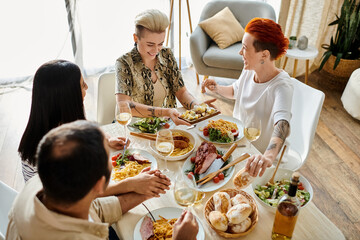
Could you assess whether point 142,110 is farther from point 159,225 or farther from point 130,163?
point 159,225

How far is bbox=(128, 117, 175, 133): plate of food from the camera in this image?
177 centimetres

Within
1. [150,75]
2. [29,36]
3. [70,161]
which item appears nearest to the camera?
[70,161]

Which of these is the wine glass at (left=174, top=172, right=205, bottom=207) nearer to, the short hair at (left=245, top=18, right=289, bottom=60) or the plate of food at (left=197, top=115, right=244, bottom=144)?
the plate of food at (left=197, top=115, right=244, bottom=144)

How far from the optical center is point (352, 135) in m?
3.24

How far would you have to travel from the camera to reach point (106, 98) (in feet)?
7.30

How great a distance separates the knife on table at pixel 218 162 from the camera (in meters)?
1.46

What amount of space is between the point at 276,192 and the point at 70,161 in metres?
0.88

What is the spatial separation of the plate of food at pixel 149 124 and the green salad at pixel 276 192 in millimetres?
689

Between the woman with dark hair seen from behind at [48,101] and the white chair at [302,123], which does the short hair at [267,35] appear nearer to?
the white chair at [302,123]

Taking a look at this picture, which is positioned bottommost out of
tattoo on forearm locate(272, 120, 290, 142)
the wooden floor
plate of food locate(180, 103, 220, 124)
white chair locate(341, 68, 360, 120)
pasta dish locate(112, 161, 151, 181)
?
the wooden floor

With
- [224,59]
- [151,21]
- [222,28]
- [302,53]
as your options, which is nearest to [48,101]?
[151,21]

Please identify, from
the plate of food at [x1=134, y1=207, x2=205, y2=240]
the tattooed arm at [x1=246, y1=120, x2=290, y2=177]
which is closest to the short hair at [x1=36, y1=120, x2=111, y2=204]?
the plate of food at [x1=134, y1=207, x2=205, y2=240]

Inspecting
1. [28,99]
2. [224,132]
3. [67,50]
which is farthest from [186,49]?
[224,132]

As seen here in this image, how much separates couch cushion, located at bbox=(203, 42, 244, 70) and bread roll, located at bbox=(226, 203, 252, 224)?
2461mm
